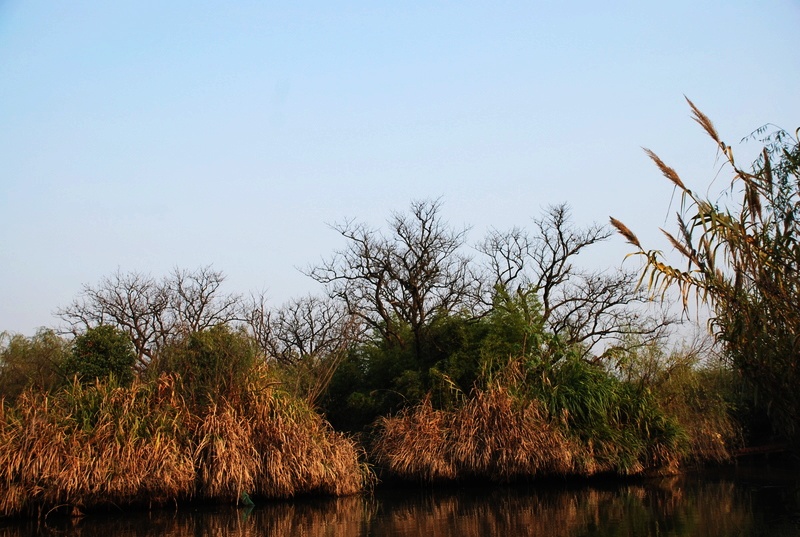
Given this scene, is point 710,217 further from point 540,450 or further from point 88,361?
point 88,361

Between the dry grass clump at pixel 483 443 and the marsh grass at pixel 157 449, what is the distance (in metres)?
1.40

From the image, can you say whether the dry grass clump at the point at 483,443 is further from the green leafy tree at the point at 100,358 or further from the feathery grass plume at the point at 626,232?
the feathery grass plume at the point at 626,232

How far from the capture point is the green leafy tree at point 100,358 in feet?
52.9

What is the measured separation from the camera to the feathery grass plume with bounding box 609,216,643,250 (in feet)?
29.4

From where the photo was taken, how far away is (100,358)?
1622cm

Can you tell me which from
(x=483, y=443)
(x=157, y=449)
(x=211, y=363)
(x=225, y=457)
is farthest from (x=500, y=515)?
(x=211, y=363)

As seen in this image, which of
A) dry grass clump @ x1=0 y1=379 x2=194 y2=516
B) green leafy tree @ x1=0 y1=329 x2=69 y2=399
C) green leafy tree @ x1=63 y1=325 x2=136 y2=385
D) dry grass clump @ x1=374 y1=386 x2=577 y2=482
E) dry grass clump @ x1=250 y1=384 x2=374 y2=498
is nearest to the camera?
dry grass clump @ x1=0 y1=379 x2=194 y2=516

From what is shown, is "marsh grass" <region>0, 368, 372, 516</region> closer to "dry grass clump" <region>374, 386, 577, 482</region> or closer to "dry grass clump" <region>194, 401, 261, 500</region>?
"dry grass clump" <region>194, 401, 261, 500</region>

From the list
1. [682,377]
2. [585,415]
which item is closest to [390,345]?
[585,415]

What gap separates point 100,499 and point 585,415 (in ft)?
34.5

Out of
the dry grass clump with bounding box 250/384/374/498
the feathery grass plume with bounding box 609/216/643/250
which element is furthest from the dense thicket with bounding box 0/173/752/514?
the feathery grass plume with bounding box 609/216/643/250

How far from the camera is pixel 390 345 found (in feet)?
71.3

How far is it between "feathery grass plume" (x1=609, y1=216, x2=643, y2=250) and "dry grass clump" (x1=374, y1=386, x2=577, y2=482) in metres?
8.43

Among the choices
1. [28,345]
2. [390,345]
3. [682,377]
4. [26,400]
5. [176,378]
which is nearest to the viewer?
[26,400]
